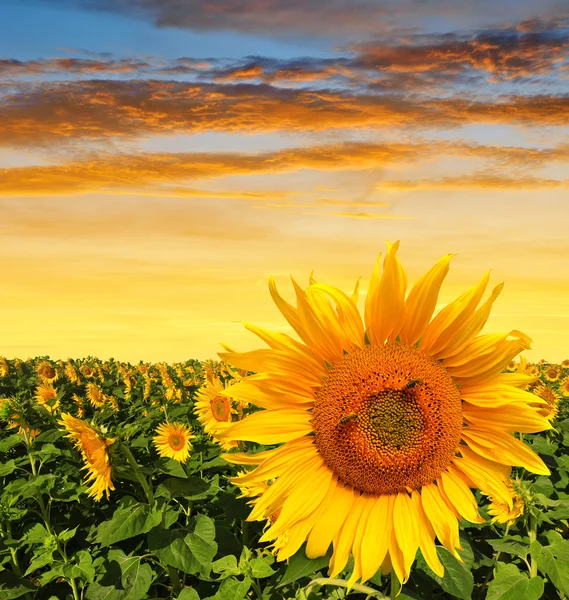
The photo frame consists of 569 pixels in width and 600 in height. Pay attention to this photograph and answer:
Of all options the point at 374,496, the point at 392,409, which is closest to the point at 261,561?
the point at 374,496

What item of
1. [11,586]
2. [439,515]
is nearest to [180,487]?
[11,586]

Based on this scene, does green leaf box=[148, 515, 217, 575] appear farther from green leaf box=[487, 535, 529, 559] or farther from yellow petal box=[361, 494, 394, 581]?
yellow petal box=[361, 494, 394, 581]

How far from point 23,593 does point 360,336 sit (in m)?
5.24

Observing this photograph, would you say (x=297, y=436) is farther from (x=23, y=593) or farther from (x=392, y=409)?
(x=23, y=593)

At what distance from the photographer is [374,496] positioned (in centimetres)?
302

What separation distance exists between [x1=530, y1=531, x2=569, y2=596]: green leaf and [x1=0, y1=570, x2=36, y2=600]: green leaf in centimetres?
464

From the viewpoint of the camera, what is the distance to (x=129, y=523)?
17.5 feet

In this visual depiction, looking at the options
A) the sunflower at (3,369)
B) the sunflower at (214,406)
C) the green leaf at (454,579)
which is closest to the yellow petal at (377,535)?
the green leaf at (454,579)

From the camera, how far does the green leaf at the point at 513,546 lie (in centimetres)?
563

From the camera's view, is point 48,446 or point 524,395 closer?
point 524,395

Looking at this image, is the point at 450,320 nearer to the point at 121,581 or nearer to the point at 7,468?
the point at 121,581

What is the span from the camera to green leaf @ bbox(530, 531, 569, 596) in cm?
513

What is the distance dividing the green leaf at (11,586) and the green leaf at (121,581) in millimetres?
1072

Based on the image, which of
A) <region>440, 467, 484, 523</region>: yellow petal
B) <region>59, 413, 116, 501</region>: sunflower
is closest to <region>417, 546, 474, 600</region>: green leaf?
<region>440, 467, 484, 523</region>: yellow petal
